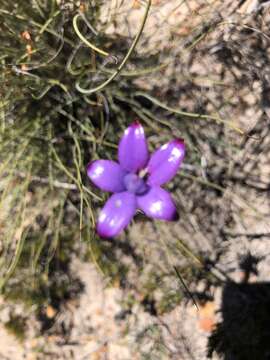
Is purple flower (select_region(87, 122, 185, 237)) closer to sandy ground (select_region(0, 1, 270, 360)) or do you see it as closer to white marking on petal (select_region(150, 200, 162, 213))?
white marking on petal (select_region(150, 200, 162, 213))

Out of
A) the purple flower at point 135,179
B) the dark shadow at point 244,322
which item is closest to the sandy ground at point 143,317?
the dark shadow at point 244,322

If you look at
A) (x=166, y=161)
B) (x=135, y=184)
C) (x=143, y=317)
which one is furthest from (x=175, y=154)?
(x=143, y=317)

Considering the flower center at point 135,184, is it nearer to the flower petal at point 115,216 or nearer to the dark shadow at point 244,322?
the flower petal at point 115,216

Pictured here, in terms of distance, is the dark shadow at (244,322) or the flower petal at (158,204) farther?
the dark shadow at (244,322)

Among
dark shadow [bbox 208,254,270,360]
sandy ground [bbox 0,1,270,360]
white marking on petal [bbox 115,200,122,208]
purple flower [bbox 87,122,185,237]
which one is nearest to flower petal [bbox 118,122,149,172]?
purple flower [bbox 87,122,185,237]

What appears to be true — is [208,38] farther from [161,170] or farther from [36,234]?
[36,234]
